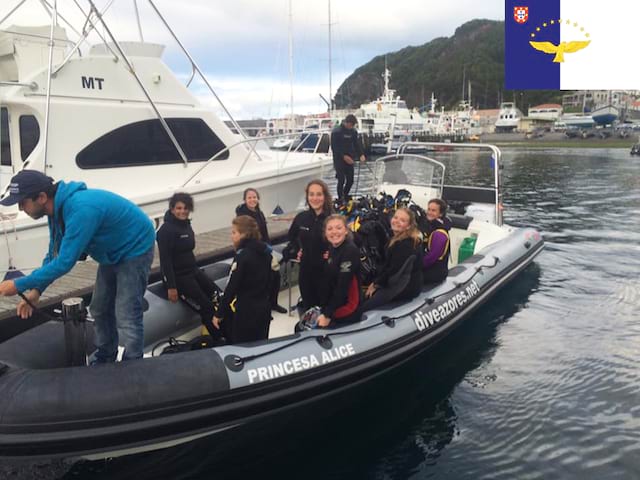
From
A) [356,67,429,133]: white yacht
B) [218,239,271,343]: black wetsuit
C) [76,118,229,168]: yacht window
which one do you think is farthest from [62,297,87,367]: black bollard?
[356,67,429,133]: white yacht

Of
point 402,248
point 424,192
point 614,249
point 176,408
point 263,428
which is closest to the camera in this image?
point 176,408

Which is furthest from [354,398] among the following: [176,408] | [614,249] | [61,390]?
[614,249]

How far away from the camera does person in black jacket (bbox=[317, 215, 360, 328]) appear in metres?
3.77

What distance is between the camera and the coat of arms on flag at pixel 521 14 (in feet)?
49.9

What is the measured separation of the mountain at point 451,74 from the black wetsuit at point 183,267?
95.2 meters

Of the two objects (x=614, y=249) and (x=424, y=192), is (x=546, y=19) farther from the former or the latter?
(x=424, y=192)

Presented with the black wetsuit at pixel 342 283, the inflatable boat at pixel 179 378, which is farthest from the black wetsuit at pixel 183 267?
the black wetsuit at pixel 342 283

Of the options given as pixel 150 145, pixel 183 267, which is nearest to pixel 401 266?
pixel 183 267

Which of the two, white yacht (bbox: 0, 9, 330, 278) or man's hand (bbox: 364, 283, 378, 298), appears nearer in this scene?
man's hand (bbox: 364, 283, 378, 298)

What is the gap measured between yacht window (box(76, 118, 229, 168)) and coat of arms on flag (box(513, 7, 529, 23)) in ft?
37.5

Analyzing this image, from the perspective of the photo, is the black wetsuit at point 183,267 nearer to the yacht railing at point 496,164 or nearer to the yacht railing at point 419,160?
the yacht railing at point 419,160

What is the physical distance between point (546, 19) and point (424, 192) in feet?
35.2

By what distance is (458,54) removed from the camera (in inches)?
5271

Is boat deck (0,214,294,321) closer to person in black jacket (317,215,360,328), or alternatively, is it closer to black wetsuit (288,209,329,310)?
black wetsuit (288,209,329,310)
